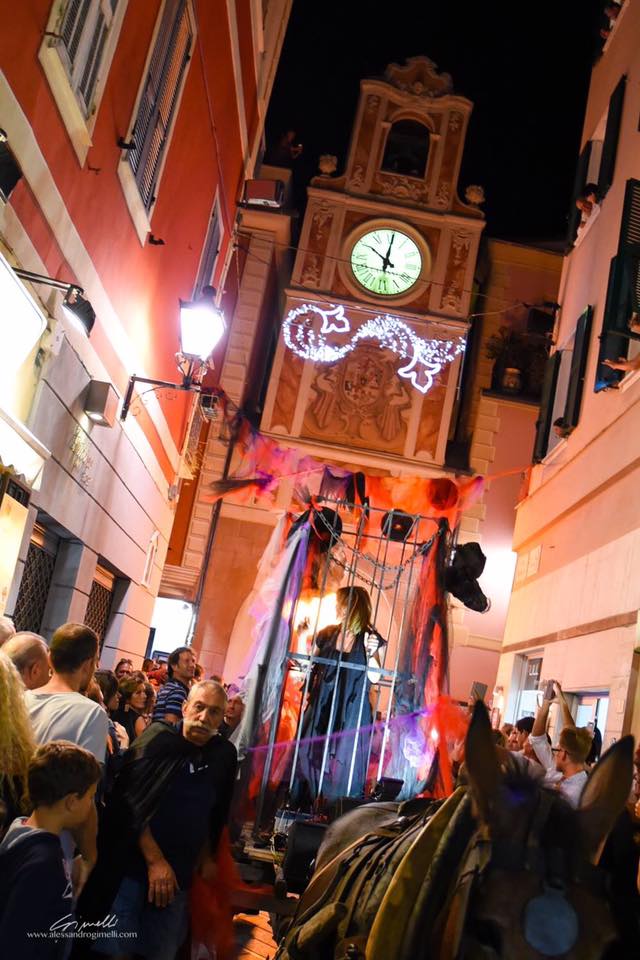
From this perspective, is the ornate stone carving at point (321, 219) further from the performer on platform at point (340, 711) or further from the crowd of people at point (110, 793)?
the crowd of people at point (110, 793)

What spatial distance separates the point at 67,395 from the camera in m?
7.36

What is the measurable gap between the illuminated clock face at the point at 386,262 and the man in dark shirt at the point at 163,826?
1612 centimetres

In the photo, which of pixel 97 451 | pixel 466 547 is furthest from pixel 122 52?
pixel 466 547

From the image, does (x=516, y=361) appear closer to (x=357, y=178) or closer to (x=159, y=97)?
(x=357, y=178)

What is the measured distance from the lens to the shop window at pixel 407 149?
20.7m

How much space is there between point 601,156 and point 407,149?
8.49 m

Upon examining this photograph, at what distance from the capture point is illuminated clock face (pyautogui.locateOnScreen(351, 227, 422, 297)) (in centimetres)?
2002

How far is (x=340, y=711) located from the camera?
7957 millimetres

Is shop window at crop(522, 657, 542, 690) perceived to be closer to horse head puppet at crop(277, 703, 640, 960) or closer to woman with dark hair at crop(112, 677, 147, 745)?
woman with dark hair at crop(112, 677, 147, 745)

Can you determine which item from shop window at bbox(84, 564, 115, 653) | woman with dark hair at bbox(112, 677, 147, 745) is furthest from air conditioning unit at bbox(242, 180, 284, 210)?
woman with dark hair at bbox(112, 677, 147, 745)

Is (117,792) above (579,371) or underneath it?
underneath

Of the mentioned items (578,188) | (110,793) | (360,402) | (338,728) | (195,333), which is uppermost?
(578,188)

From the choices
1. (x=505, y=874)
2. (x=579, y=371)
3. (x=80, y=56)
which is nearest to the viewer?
(x=505, y=874)

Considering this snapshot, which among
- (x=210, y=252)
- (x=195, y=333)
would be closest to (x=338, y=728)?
(x=195, y=333)
